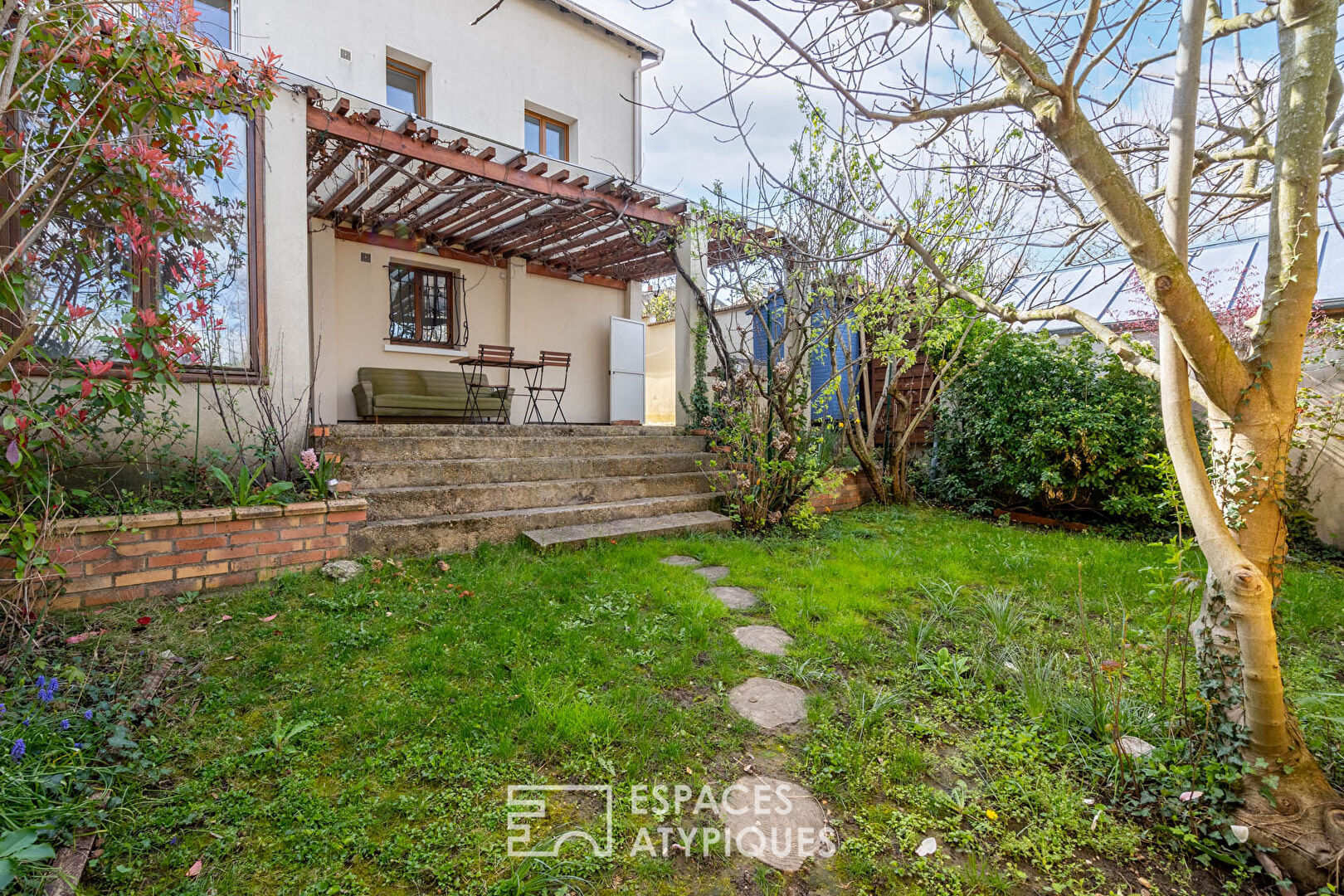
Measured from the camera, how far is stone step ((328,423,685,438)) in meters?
4.66

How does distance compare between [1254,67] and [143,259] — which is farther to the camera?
[143,259]

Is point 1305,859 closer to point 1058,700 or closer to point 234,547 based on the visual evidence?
point 1058,700

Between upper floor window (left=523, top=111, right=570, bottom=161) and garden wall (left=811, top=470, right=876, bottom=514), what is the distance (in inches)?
238

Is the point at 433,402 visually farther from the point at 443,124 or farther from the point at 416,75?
the point at 416,75

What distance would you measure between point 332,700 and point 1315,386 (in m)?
7.35

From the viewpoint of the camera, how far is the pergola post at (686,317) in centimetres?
638

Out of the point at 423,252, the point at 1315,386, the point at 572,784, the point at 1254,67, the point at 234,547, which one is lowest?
the point at 572,784

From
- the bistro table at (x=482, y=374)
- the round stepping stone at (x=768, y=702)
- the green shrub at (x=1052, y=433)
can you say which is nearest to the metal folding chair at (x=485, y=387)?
the bistro table at (x=482, y=374)

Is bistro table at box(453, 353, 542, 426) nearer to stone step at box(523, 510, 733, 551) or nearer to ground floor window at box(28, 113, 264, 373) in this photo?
ground floor window at box(28, 113, 264, 373)

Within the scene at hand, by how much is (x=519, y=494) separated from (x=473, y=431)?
3.40 feet

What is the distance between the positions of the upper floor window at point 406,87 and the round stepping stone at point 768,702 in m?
7.89

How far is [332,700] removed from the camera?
2.11 m

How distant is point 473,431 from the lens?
527cm

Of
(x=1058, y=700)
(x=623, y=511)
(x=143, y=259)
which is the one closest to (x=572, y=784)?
(x=1058, y=700)
